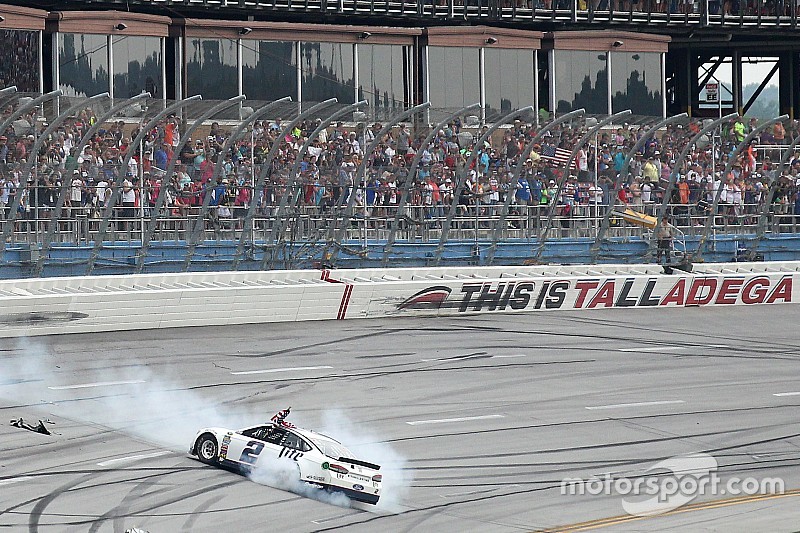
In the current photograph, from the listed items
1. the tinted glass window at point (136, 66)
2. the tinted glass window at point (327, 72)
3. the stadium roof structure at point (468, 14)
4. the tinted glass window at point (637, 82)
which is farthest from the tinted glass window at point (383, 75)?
the tinted glass window at point (637, 82)

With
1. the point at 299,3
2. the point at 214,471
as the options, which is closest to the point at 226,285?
the point at 214,471

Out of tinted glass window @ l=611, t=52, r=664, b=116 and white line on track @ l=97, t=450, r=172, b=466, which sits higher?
tinted glass window @ l=611, t=52, r=664, b=116

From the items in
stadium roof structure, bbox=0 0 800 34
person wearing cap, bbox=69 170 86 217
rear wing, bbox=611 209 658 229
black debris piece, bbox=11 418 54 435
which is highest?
stadium roof structure, bbox=0 0 800 34

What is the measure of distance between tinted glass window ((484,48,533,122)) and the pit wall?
10.9 metres

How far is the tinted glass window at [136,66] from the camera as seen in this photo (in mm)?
32688

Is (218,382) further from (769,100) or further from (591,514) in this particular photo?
(769,100)

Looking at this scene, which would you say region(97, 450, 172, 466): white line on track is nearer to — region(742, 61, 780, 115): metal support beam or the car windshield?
the car windshield

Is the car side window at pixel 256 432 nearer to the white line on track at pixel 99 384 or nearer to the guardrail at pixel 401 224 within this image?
the white line on track at pixel 99 384

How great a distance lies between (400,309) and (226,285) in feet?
10.7

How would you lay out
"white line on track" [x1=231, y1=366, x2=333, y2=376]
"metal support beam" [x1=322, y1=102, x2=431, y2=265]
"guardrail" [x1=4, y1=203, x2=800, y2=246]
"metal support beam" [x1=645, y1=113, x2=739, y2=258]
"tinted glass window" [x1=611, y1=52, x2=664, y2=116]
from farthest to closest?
"tinted glass window" [x1=611, y1=52, x2=664, y2=116]
"metal support beam" [x1=645, y1=113, x2=739, y2=258]
"metal support beam" [x1=322, y1=102, x2=431, y2=265]
"guardrail" [x1=4, y1=203, x2=800, y2=246]
"white line on track" [x1=231, y1=366, x2=333, y2=376]

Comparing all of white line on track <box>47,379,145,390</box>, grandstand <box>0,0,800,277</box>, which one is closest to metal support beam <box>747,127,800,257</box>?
grandstand <box>0,0,800,277</box>

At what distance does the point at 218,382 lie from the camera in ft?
59.6

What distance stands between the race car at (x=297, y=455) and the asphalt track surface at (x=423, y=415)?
18 centimetres

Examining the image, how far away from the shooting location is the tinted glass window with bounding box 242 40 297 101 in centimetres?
3462
